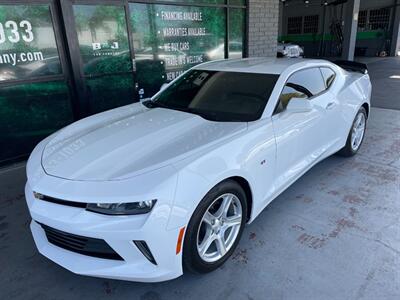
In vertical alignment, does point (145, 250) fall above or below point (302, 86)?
below

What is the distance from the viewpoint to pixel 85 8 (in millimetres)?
4855

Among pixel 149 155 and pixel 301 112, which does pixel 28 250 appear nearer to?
pixel 149 155

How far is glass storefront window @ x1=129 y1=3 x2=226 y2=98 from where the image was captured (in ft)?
18.7

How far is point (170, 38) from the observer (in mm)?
6172

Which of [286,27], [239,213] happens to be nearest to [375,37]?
[286,27]

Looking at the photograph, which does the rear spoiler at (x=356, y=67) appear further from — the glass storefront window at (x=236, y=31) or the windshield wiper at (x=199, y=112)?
the windshield wiper at (x=199, y=112)

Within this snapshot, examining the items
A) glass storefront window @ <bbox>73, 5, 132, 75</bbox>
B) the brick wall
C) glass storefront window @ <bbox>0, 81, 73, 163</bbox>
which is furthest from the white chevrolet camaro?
the brick wall

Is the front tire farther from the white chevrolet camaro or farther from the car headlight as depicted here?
the car headlight

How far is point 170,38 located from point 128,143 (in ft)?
14.3

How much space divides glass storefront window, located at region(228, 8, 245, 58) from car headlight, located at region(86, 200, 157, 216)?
6290 millimetres

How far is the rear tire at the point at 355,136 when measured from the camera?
4172 millimetres

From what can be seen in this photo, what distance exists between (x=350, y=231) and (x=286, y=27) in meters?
26.9

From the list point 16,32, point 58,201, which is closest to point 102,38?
point 16,32

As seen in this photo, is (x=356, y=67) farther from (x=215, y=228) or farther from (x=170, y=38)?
(x=215, y=228)
